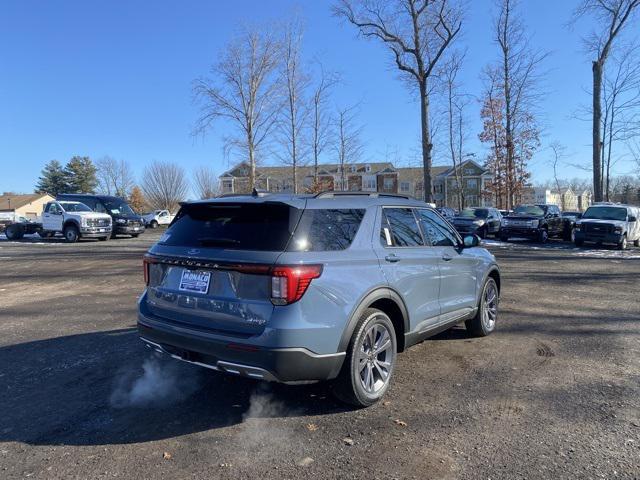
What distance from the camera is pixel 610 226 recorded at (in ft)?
59.4

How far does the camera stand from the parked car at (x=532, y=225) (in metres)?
21.3

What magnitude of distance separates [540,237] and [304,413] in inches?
809

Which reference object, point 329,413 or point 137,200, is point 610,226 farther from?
point 137,200

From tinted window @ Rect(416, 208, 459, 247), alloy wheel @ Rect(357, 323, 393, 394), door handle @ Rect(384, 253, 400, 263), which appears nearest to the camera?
alloy wheel @ Rect(357, 323, 393, 394)

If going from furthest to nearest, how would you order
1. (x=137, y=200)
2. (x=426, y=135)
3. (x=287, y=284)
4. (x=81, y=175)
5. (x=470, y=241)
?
1. (x=81, y=175)
2. (x=137, y=200)
3. (x=426, y=135)
4. (x=470, y=241)
5. (x=287, y=284)

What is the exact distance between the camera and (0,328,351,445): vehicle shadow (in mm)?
3443

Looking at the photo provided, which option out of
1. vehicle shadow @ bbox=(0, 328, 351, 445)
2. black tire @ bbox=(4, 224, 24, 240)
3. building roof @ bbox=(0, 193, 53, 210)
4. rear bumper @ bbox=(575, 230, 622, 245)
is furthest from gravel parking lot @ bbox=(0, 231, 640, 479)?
building roof @ bbox=(0, 193, 53, 210)

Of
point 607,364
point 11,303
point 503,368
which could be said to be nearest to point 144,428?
point 503,368

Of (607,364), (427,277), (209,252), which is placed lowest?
(607,364)

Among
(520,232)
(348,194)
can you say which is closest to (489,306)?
(348,194)

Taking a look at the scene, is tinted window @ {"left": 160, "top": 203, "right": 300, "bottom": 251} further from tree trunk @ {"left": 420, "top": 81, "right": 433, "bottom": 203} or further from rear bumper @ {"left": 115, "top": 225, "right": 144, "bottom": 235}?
rear bumper @ {"left": 115, "top": 225, "right": 144, "bottom": 235}

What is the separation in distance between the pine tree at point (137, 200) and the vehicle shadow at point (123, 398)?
236 feet

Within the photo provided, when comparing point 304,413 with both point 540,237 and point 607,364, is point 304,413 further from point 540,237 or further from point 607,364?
point 540,237

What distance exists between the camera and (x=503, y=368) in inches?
187
